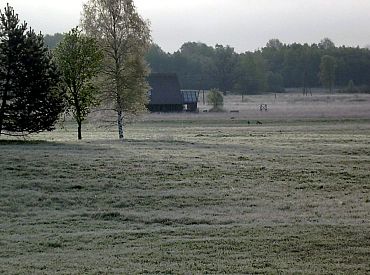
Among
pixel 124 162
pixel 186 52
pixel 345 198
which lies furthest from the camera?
pixel 186 52

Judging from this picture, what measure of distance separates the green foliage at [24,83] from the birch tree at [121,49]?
881 cm

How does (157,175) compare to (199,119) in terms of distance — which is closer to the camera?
(157,175)

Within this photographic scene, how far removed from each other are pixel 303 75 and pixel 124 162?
488 feet

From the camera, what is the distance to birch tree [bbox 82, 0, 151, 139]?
45.3 metres

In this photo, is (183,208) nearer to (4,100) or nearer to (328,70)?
(4,100)

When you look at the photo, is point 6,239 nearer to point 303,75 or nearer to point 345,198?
point 345,198

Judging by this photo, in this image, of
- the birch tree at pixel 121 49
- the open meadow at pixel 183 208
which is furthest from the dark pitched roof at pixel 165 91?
the open meadow at pixel 183 208

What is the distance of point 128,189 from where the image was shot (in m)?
22.8

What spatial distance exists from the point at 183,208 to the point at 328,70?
143 meters

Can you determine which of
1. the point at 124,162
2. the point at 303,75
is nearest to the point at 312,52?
the point at 303,75

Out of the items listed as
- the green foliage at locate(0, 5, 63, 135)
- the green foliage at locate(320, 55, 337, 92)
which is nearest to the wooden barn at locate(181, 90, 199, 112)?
the green foliage at locate(0, 5, 63, 135)

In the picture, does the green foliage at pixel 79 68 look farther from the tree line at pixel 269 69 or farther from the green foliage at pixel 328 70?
the green foliage at pixel 328 70

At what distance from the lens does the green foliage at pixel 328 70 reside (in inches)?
6161

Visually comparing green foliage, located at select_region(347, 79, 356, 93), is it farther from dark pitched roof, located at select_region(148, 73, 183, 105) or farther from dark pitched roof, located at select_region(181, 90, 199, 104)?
dark pitched roof, located at select_region(181, 90, 199, 104)
